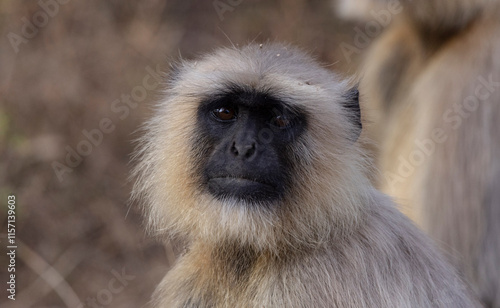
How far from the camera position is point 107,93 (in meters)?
6.74

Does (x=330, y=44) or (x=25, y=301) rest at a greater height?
(x=330, y=44)

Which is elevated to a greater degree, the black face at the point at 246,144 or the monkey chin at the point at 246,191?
the black face at the point at 246,144

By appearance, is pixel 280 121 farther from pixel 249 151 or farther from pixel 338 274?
pixel 338 274

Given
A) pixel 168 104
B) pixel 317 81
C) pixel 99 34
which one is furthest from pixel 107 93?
pixel 317 81

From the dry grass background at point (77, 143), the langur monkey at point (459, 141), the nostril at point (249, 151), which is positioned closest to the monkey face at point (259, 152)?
the nostril at point (249, 151)

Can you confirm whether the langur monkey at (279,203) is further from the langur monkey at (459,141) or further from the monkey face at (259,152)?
the langur monkey at (459,141)

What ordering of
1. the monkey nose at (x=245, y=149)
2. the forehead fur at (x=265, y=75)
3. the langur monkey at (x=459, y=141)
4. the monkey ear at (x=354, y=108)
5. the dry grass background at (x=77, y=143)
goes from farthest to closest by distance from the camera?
the dry grass background at (x=77, y=143)
the langur monkey at (x=459, y=141)
the monkey ear at (x=354, y=108)
the forehead fur at (x=265, y=75)
the monkey nose at (x=245, y=149)

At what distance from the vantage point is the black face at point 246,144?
2.77m

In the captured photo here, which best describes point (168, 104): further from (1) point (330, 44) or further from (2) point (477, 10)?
(1) point (330, 44)

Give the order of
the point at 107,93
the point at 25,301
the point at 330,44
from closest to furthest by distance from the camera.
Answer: the point at 25,301, the point at 107,93, the point at 330,44

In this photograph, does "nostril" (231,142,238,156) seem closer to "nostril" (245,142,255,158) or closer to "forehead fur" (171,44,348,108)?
"nostril" (245,142,255,158)

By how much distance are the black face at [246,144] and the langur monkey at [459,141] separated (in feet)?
4.07

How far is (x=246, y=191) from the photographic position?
9.07 feet

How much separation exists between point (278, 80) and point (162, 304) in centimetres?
106
